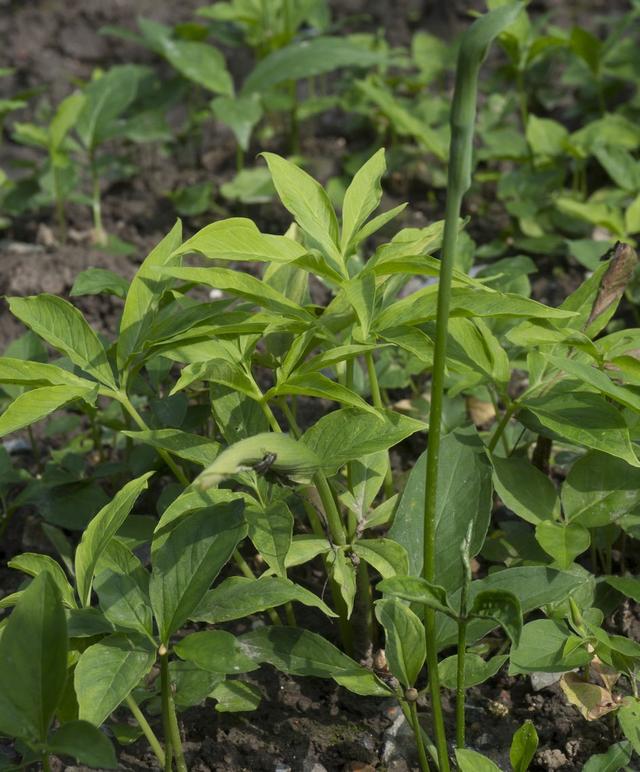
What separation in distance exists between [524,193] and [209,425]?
1522 millimetres

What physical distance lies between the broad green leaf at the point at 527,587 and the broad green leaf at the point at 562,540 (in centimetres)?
15

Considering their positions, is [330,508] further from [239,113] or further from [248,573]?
[239,113]

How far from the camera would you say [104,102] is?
3387mm

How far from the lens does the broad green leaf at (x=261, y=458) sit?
3.79 ft

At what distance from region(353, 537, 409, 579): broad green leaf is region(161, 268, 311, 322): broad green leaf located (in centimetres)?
37

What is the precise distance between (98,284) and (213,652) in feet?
2.40

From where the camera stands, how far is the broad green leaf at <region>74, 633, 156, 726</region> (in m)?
1.33

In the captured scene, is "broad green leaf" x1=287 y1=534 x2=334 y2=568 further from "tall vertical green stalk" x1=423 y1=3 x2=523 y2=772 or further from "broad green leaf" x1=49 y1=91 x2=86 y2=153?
"broad green leaf" x1=49 y1=91 x2=86 y2=153

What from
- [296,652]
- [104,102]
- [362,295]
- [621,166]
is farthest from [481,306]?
[104,102]

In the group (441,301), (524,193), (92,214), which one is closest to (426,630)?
(441,301)

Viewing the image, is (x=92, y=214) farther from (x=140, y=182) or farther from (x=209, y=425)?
(x=209, y=425)

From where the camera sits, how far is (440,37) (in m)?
4.36

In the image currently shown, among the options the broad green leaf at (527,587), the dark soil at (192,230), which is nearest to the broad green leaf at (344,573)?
the broad green leaf at (527,587)

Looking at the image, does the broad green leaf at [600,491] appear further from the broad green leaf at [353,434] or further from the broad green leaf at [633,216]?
the broad green leaf at [633,216]
